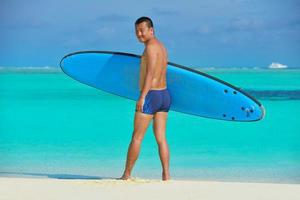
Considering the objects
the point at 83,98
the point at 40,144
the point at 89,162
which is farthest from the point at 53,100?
the point at 89,162

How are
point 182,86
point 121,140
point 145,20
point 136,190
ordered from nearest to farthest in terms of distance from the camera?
point 136,190
point 145,20
point 182,86
point 121,140

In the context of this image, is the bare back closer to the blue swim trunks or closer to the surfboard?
the blue swim trunks

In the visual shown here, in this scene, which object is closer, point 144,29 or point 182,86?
point 144,29

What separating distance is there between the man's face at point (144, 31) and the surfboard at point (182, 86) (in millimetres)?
483

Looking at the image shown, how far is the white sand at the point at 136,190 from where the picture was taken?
4285mm

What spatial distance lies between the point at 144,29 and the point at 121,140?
16.7 ft

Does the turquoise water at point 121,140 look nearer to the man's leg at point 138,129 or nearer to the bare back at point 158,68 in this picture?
the man's leg at point 138,129

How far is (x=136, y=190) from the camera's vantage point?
4.43 meters

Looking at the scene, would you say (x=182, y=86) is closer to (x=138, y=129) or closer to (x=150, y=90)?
(x=150, y=90)

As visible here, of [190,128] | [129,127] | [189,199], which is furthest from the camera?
[129,127]

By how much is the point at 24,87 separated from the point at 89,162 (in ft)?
43.9

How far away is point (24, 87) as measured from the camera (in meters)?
20.3

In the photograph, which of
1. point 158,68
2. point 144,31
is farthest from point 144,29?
point 158,68

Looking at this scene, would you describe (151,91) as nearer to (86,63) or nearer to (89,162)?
(86,63)
